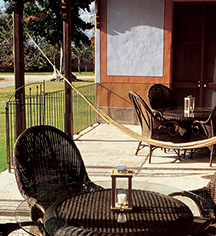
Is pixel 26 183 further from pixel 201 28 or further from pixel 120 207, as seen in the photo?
pixel 201 28

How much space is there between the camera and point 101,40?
25.2 ft

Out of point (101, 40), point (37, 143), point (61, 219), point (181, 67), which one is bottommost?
point (61, 219)

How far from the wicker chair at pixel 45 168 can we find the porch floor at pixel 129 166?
61 centimetres

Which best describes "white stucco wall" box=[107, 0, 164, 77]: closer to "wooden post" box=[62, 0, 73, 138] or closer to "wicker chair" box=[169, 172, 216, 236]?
"wooden post" box=[62, 0, 73, 138]

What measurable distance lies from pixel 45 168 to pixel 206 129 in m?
2.98

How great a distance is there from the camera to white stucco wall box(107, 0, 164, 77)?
7.43 metres

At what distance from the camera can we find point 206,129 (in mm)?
4992

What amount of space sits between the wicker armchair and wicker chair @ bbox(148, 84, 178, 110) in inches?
33.3

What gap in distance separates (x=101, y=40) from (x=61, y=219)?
6191mm

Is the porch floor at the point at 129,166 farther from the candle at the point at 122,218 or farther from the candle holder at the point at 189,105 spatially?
the candle at the point at 122,218

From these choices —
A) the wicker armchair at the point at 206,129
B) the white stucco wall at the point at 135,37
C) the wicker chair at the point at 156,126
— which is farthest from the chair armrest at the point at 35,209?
the white stucco wall at the point at 135,37

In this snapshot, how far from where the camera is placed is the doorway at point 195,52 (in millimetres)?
7438

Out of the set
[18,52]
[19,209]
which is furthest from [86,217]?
[18,52]

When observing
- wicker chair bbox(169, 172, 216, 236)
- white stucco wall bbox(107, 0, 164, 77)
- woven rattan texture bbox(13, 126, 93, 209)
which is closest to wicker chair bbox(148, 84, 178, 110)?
white stucco wall bbox(107, 0, 164, 77)
